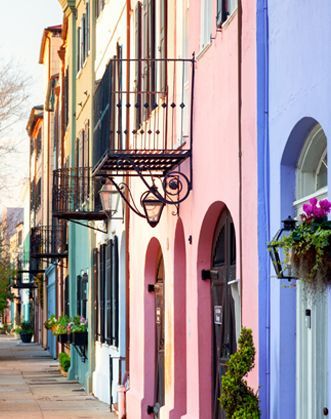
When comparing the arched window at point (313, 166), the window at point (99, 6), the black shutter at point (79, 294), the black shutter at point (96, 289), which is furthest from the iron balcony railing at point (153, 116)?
the black shutter at point (79, 294)

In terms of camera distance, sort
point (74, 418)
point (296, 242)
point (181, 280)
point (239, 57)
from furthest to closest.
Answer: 1. point (74, 418)
2. point (181, 280)
3. point (239, 57)
4. point (296, 242)

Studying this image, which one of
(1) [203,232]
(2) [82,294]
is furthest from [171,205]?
(2) [82,294]

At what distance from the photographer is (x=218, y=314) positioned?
1430cm

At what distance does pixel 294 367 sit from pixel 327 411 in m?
1.23

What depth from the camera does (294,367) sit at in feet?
35.1

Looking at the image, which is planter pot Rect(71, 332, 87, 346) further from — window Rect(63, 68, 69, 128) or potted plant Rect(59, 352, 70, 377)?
window Rect(63, 68, 69, 128)

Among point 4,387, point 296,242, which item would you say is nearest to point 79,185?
point 4,387

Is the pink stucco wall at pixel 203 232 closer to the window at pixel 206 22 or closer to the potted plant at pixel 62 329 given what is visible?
the window at pixel 206 22

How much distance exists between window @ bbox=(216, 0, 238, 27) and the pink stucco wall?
0.48ft

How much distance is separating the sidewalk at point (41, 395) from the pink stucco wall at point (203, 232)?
3.43 m

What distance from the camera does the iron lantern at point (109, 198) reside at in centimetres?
2194

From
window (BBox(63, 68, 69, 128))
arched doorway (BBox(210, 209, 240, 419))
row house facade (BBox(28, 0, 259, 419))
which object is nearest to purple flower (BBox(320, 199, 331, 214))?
row house facade (BBox(28, 0, 259, 419))

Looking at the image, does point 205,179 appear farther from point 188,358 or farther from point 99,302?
point 99,302

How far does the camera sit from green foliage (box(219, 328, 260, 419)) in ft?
34.6
